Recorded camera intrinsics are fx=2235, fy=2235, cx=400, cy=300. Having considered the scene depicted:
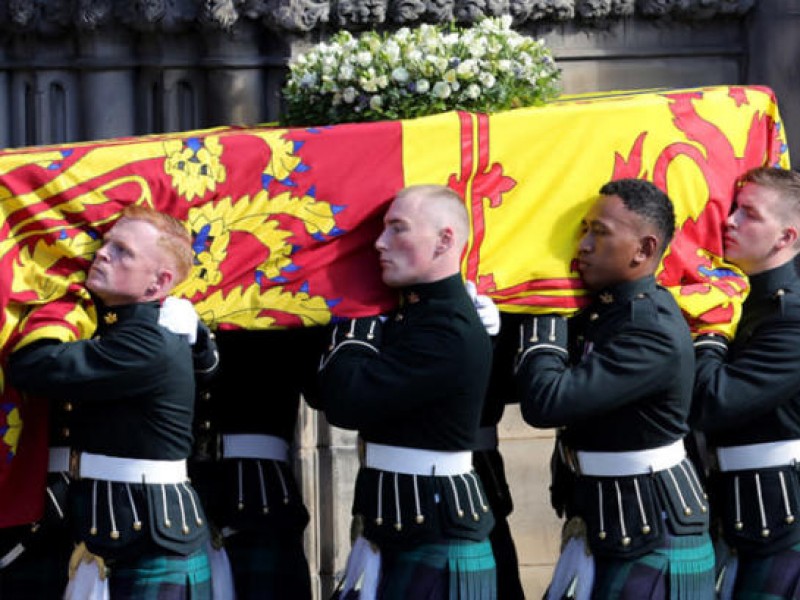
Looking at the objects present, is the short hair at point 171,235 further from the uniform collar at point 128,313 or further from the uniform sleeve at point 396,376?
the uniform sleeve at point 396,376

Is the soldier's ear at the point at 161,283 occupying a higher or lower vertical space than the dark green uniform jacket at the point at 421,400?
higher

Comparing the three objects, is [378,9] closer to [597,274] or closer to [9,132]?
[9,132]

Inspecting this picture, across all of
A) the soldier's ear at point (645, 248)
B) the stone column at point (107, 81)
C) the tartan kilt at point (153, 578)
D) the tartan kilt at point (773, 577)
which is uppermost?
the stone column at point (107, 81)

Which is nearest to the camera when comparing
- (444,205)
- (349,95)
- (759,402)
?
(444,205)

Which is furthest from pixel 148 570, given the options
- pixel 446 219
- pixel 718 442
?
pixel 718 442

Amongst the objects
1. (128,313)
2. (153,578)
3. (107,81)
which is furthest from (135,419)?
(107,81)

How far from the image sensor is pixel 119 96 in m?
8.90

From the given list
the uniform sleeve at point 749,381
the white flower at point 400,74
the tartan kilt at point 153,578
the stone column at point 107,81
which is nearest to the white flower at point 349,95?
the white flower at point 400,74

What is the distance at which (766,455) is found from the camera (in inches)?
267

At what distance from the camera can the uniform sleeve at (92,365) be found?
6305 millimetres

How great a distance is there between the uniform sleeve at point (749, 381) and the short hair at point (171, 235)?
1567 mm

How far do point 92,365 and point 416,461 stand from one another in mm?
973

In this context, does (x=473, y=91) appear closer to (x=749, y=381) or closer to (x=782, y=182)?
(x=782, y=182)

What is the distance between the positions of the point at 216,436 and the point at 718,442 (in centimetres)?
158
